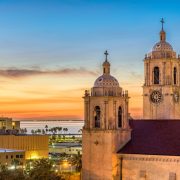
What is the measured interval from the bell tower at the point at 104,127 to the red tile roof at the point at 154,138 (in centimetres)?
Answer: 142

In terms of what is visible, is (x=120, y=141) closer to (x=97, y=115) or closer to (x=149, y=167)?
(x=97, y=115)

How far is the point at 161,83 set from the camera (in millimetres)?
83875

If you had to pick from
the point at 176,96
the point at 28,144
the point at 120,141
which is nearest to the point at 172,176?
the point at 120,141

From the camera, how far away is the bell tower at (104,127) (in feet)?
222

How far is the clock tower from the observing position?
275ft

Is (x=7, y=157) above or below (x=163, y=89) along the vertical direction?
below

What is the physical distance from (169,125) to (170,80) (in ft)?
50.3

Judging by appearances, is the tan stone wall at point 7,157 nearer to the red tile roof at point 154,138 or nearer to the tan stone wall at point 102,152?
the tan stone wall at point 102,152

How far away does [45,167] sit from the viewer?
71625mm

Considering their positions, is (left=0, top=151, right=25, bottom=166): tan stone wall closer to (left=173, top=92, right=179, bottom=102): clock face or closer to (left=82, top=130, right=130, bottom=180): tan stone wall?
(left=173, top=92, right=179, bottom=102): clock face

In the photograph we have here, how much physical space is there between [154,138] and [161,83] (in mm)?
17349

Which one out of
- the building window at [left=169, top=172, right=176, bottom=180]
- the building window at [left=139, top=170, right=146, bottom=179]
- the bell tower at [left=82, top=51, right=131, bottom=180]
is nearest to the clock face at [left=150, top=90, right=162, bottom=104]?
the bell tower at [left=82, top=51, right=131, bottom=180]

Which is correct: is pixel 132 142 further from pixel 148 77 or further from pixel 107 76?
pixel 148 77

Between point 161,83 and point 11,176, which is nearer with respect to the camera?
point 11,176
